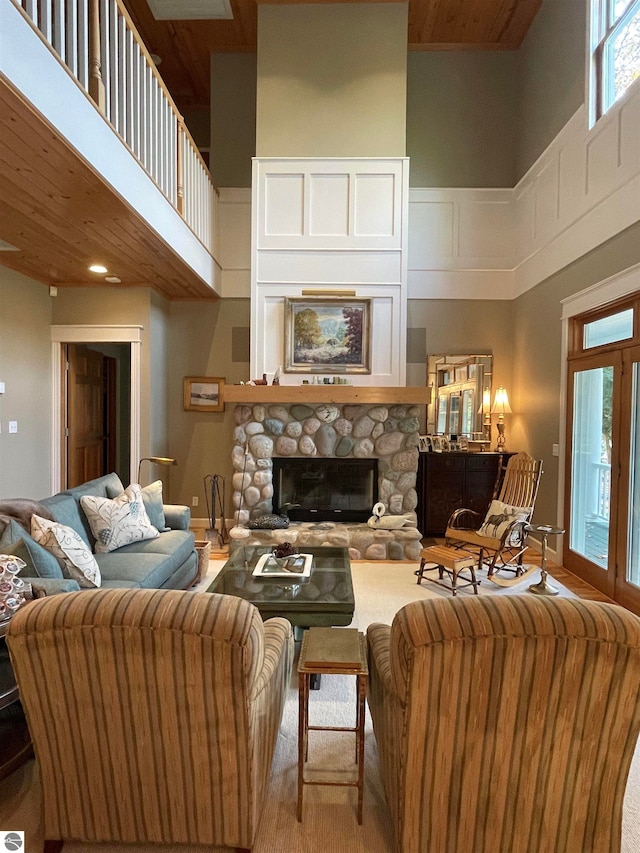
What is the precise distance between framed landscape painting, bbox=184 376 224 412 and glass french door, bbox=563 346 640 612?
12.8ft

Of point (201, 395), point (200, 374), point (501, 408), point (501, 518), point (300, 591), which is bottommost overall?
point (300, 591)

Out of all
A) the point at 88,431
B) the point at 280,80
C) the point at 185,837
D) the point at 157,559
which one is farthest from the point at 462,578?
the point at 280,80

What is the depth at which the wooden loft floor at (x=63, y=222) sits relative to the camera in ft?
8.20

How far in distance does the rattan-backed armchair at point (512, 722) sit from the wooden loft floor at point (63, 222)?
2.73 metres

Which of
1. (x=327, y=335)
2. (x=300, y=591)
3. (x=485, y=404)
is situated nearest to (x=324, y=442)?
(x=327, y=335)

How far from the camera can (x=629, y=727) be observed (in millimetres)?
1305

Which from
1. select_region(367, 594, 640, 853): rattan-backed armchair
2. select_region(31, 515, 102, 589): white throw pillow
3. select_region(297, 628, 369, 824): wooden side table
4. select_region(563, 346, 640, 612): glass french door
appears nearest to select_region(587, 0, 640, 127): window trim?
select_region(563, 346, 640, 612): glass french door

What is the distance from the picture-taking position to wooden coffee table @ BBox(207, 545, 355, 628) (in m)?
2.61

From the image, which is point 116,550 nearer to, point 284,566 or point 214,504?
point 284,566

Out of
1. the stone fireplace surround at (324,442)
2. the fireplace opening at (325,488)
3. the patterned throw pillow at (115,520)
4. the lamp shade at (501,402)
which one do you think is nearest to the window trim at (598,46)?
the lamp shade at (501,402)

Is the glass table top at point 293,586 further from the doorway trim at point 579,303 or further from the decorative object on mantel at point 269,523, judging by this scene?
the doorway trim at point 579,303

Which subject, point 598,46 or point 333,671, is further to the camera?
point 598,46

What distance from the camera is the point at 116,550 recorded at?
338 cm

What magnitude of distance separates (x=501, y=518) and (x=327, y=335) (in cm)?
253
